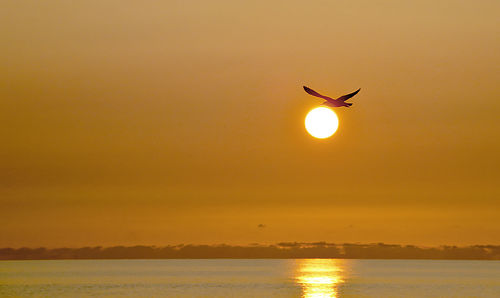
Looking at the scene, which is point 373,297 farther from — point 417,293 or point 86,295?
point 86,295

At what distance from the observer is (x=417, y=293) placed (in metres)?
155

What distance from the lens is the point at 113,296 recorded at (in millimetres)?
141125

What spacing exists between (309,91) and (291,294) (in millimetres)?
96275

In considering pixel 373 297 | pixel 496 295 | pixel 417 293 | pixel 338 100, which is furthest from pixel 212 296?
pixel 338 100

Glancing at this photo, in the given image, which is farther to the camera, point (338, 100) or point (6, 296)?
point (6, 296)

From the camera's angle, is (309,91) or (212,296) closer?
(309,91)

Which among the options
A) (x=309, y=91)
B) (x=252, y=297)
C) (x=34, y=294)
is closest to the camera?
(x=309, y=91)

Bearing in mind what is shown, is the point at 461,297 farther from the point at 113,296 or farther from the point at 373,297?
the point at 113,296

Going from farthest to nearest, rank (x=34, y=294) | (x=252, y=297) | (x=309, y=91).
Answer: (x=34, y=294)
(x=252, y=297)
(x=309, y=91)

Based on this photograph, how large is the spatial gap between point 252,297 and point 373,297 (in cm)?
2230

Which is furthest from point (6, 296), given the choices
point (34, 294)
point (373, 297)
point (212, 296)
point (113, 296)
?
point (373, 297)

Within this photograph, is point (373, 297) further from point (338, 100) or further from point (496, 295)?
point (338, 100)

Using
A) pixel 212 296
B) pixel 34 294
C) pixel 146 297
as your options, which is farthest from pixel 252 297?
pixel 34 294

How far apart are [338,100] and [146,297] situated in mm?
92708
